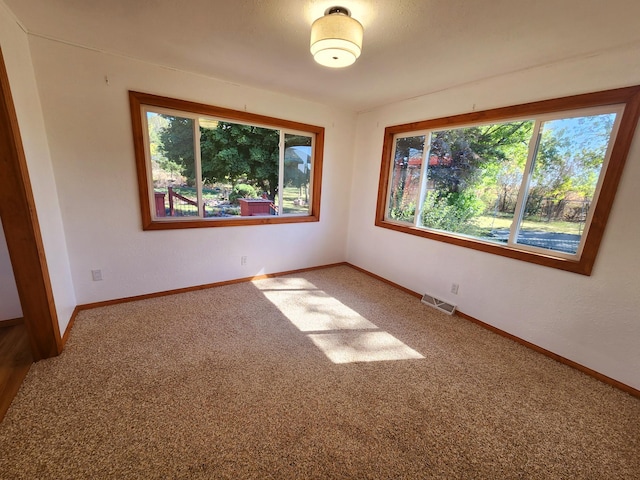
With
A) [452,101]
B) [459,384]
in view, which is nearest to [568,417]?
[459,384]

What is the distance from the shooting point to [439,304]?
9.93 ft

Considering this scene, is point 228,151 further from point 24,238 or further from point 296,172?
point 24,238

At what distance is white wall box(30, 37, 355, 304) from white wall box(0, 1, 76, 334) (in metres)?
0.12

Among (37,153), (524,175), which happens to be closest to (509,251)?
(524,175)

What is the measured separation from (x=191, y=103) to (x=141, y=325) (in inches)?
89.0

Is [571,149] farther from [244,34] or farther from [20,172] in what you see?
[20,172]

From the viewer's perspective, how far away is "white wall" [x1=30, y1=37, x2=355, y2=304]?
224 cm

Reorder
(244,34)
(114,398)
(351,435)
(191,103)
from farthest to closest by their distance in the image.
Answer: (191,103) < (244,34) < (114,398) < (351,435)

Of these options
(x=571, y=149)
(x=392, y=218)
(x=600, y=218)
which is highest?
(x=571, y=149)

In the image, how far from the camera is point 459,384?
190 cm

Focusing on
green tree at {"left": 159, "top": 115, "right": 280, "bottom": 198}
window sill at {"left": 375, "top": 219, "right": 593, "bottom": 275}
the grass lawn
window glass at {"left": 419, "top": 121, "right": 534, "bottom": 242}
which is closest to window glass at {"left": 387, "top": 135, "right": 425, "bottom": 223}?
window glass at {"left": 419, "top": 121, "right": 534, "bottom": 242}

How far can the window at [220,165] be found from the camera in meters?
2.70

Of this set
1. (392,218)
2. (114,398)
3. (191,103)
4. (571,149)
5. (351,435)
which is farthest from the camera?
(392,218)

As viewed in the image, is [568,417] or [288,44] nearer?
[568,417]
